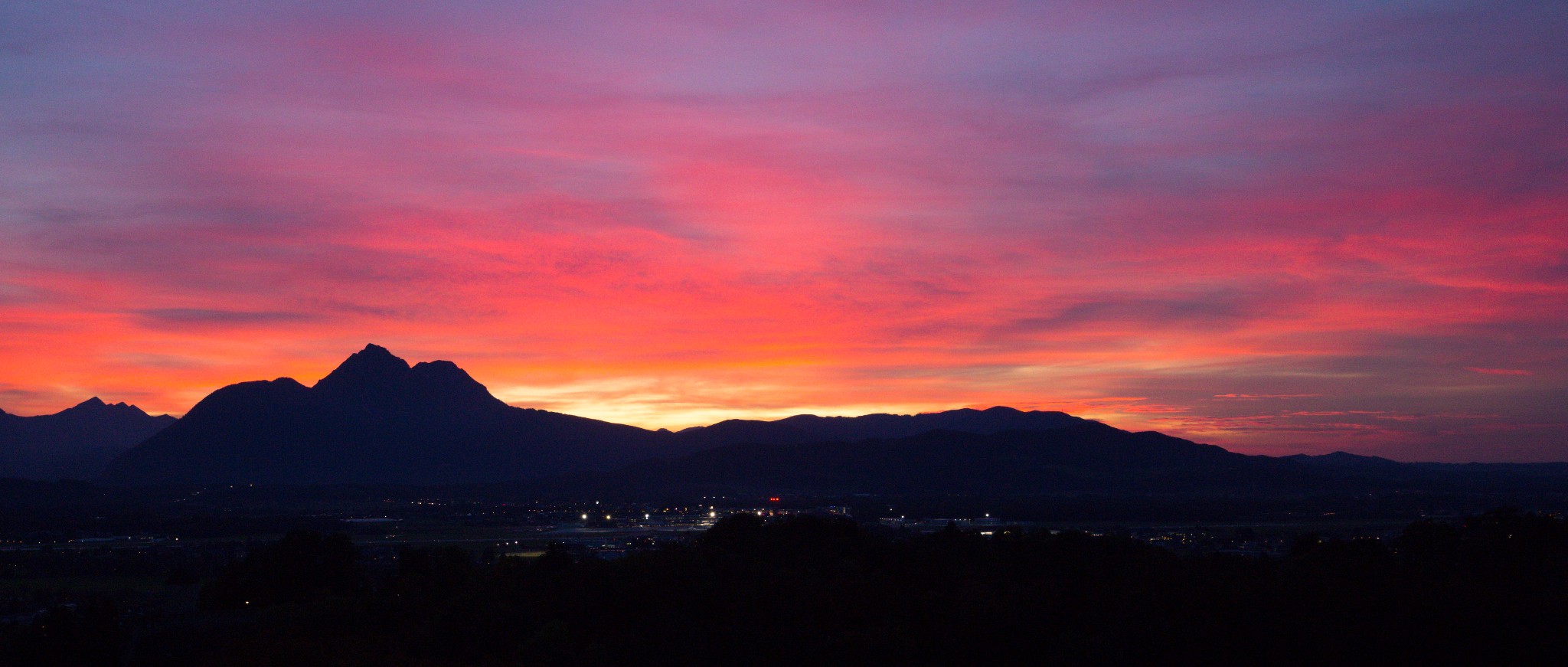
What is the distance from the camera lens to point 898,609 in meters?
43.1

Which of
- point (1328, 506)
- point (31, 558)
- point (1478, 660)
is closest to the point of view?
point (1478, 660)

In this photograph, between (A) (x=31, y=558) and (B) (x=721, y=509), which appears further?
(B) (x=721, y=509)

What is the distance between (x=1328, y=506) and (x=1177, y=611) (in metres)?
163

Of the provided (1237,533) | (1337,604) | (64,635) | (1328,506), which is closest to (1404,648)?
(1337,604)

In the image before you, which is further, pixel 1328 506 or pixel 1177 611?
pixel 1328 506

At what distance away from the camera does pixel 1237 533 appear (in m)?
123

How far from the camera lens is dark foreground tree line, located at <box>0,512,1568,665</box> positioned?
35750 millimetres

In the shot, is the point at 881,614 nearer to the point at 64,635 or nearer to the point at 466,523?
the point at 64,635

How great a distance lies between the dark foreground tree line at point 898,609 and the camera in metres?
35.8

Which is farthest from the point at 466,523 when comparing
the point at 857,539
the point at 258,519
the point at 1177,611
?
the point at 1177,611

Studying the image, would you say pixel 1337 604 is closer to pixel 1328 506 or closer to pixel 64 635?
pixel 64 635

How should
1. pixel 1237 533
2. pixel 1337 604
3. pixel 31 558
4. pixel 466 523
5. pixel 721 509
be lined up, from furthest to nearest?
pixel 721 509 < pixel 466 523 < pixel 1237 533 < pixel 31 558 < pixel 1337 604

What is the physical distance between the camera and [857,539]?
6712 centimetres

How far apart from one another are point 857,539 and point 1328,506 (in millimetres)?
142940
